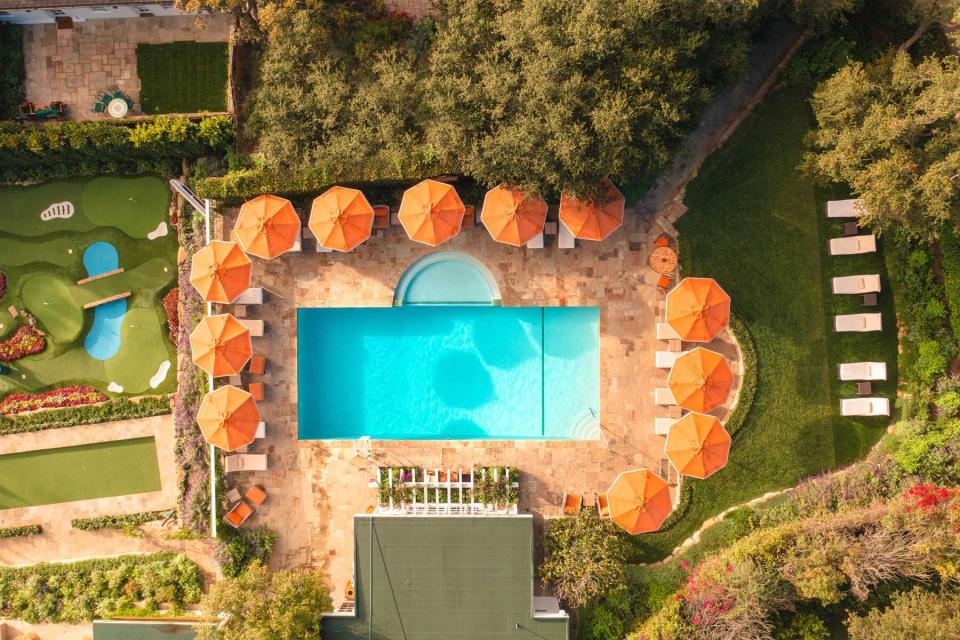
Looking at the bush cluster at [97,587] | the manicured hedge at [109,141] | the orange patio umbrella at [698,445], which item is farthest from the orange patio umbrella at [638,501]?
the manicured hedge at [109,141]

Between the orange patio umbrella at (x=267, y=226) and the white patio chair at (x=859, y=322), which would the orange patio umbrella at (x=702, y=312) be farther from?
the orange patio umbrella at (x=267, y=226)

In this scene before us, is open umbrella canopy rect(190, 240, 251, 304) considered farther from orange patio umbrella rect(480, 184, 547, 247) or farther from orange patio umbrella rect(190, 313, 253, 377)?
orange patio umbrella rect(480, 184, 547, 247)

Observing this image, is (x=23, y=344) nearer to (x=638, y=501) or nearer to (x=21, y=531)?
(x=21, y=531)

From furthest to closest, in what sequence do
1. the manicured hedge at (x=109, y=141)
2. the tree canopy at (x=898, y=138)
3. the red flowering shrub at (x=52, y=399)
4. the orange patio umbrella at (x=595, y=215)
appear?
the red flowering shrub at (x=52, y=399) < the manicured hedge at (x=109, y=141) < the orange patio umbrella at (x=595, y=215) < the tree canopy at (x=898, y=138)

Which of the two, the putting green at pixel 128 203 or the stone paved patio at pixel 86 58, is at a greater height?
the stone paved patio at pixel 86 58

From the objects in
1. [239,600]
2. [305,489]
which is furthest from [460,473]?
[239,600]
